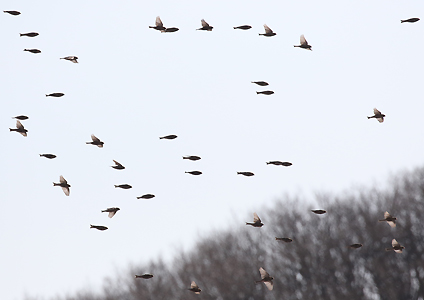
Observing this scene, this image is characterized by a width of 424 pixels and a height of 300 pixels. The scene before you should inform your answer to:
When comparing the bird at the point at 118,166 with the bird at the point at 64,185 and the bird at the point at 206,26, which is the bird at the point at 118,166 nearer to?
the bird at the point at 64,185

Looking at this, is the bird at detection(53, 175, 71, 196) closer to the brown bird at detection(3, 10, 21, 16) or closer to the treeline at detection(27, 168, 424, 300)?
the brown bird at detection(3, 10, 21, 16)

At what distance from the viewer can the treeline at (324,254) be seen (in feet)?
144

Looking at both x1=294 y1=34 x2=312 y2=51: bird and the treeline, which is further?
the treeline

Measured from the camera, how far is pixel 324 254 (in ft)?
152

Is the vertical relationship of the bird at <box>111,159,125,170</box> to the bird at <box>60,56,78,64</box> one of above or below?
below

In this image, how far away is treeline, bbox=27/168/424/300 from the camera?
144ft

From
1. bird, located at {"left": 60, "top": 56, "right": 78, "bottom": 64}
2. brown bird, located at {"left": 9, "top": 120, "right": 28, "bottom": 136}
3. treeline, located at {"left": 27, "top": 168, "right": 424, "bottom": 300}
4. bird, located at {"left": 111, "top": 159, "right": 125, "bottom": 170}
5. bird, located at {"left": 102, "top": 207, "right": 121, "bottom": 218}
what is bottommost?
treeline, located at {"left": 27, "top": 168, "right": 424, "bottom": 300}

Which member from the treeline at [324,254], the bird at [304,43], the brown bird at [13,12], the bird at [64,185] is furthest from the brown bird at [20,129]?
the treeline at [324,254]

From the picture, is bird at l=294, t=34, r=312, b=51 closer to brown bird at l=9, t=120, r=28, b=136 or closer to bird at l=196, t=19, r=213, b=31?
bird at l=196, t=19, r=213, b=31

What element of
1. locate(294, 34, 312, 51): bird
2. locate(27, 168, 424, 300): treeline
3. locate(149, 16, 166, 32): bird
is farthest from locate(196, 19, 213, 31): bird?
locate(27, 168, 424, 300): treeline

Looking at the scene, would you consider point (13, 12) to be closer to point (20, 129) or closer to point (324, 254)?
point (20, 129)

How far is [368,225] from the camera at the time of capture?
151ft

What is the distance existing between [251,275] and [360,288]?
7.63 m

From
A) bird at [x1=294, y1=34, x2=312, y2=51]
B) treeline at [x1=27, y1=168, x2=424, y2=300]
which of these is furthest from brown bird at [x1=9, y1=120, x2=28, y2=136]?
treeline at [x1=27, y1=168, x2=424, y2=300]
